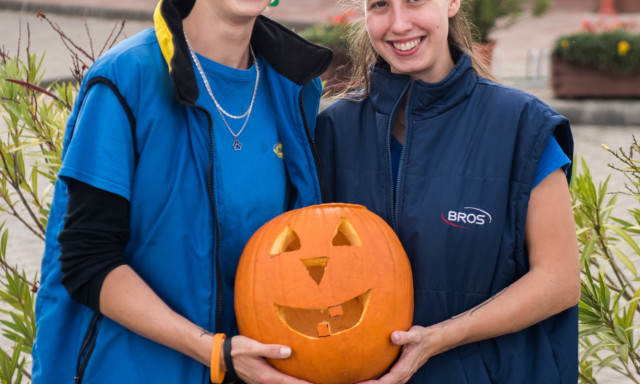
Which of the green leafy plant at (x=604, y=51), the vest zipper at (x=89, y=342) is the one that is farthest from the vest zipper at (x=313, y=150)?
the green leafy plant at (x=604, y=51)

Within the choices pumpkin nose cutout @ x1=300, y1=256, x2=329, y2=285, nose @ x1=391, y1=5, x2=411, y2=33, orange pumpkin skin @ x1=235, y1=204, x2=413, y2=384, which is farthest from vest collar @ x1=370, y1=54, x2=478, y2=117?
pumpkin nose cutout @ x1=300, y1=256, x2=329, y2=285

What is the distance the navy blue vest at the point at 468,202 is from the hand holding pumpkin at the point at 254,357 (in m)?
0.46

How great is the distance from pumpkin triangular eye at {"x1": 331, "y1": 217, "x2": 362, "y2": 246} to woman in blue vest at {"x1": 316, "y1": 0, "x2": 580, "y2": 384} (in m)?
0.18

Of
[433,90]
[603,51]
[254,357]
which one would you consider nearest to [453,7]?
[433,90]

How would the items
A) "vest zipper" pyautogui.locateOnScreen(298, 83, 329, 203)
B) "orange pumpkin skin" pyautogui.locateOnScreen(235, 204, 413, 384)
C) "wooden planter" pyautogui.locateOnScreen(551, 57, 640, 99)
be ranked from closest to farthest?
"orange pumpkin skin" pyautogui.locateOnScreen(235, 204, 413, 384), "vest zipper" pyautogui.locateOnScreen(298, 83, 329, 203), "wooden planter" pyautogui.locateOnScreen(551, 57, 640, 99)

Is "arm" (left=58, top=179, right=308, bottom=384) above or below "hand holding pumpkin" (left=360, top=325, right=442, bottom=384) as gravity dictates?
above

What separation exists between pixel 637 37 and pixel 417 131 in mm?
10260

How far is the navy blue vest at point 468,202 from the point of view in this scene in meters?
2.32

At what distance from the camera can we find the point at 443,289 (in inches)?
93.7

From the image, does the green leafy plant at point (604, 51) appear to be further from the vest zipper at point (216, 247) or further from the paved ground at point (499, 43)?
the vest zipper at point (216, 247)

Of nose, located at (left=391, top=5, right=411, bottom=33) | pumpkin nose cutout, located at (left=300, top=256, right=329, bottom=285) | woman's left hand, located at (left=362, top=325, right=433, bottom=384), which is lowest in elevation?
woman's left hand, located at (left=362, top=325, right=433, bottom=384)

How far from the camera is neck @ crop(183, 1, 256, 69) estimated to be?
92.7 inches

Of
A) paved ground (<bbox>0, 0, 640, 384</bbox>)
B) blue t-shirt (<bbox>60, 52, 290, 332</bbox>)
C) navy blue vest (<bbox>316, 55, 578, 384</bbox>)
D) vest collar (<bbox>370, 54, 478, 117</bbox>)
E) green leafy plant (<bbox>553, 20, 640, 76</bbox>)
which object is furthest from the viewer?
green leafy plant (<bbox>553, 20, 640, 76</bbox>)

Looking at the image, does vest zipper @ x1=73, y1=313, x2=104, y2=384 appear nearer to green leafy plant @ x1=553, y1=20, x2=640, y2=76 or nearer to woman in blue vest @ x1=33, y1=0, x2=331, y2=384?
woman in blue vest @ x1=33, y1=0, x2=331, y2=384
